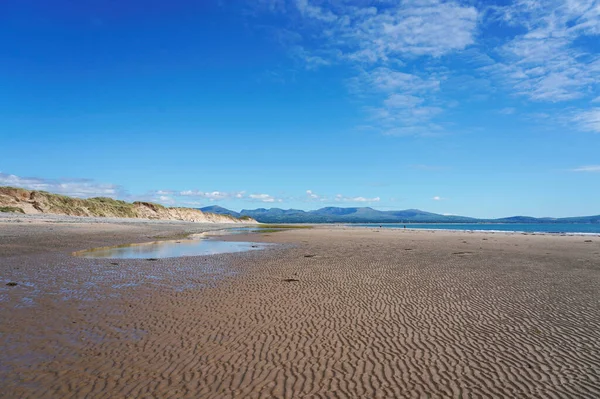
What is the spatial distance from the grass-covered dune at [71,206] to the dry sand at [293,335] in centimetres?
5905

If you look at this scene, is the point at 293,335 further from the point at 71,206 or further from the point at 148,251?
the point at 71,206

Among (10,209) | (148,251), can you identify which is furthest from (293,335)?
(10,209)

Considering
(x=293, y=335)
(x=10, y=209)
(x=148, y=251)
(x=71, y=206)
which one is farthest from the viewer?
(x=71, y=206)

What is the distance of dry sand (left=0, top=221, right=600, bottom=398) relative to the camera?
6129mm

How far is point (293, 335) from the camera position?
862cm

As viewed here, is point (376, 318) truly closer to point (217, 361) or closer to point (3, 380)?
point (217, 361)

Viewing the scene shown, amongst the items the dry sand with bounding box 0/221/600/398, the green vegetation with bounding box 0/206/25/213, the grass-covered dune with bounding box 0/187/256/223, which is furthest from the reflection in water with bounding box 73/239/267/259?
the grass-covered dune with bounding box 0/187/256/223

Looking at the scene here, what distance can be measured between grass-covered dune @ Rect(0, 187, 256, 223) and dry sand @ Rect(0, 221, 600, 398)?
5905cm

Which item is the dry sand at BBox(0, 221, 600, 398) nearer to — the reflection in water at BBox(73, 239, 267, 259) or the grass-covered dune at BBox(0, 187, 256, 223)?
the reflection in water at BBox(73, 239, 267, 259)

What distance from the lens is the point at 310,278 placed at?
16.0m

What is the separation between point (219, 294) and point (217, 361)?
588 cm

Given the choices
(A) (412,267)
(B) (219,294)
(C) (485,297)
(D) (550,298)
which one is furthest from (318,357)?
(A) (412,267)

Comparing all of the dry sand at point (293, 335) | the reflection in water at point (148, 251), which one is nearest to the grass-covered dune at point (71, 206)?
the reflection in water at point (148, 251)

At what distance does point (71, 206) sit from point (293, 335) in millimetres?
79446
